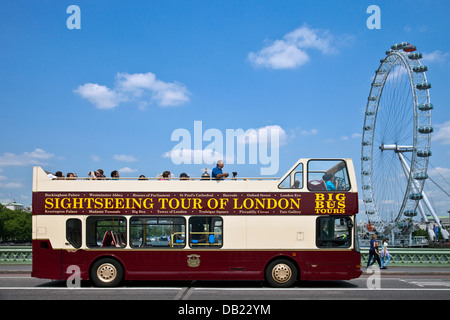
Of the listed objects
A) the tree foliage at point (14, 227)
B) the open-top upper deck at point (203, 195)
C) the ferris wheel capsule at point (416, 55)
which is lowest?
the tree foliage at point (14, 227)

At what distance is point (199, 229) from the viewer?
49.1ft

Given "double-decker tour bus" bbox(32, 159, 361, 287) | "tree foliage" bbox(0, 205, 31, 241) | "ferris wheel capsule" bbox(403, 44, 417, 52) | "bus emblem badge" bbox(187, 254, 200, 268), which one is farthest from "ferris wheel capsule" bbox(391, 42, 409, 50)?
"tree foliage" bbox(0, 205, 31, 241)

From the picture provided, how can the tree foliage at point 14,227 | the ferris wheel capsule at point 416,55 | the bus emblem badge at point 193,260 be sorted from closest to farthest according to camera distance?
the bus emblem badge at point 193,260 < the ferris wheel capsule at point 416,55 < the tree foliage at point 14,227

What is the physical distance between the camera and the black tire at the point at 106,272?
14.8 metres

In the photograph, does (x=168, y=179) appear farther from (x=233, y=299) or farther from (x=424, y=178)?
(x=424, y=178)

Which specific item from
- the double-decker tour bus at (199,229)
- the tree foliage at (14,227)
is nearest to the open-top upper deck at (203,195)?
the double-decker tour bus at (199,229)

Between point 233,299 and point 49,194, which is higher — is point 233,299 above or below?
below

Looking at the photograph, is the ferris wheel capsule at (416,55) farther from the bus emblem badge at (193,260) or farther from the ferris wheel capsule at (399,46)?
the bus emblem badge at (193,260)

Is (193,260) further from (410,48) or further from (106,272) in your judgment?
(410,48)

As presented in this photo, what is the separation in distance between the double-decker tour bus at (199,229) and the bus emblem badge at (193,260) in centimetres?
3
